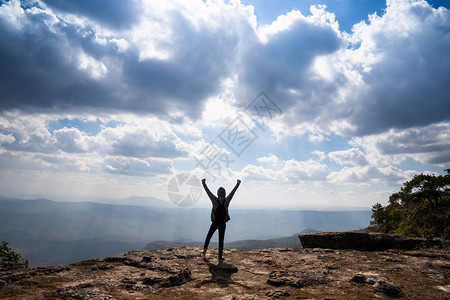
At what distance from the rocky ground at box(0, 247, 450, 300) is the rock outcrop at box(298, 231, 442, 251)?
2588mm

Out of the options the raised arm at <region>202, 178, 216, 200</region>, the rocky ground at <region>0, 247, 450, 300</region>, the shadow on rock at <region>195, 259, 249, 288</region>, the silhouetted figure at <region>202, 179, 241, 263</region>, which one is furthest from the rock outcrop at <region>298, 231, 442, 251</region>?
the raised arm at <region>202, 178, 216, 200</region>

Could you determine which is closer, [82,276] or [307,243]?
[82,276]

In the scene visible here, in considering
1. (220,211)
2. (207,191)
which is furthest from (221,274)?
(207,191)

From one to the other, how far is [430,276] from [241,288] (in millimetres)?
6282

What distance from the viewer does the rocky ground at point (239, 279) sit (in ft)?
18.5

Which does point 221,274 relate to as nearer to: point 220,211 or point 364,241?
point 220,211

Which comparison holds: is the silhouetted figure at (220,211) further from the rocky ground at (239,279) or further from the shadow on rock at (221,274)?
the rocky ground at (239,279)

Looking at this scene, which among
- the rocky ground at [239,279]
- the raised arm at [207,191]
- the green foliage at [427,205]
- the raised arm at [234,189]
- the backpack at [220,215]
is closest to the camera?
the rocky ground at [239,279]

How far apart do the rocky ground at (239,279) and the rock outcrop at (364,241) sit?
2588 mm

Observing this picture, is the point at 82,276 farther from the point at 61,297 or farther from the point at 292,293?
the point at 292,293

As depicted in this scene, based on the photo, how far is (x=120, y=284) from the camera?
6488 mm

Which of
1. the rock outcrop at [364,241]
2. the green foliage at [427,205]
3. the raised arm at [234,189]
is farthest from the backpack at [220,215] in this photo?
the green foliage at [427,205]

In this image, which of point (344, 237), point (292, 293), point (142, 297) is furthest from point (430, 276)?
point (142, 297)

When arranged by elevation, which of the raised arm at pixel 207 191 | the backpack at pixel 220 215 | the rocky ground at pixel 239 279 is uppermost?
the raised arm at pixel 207 191
